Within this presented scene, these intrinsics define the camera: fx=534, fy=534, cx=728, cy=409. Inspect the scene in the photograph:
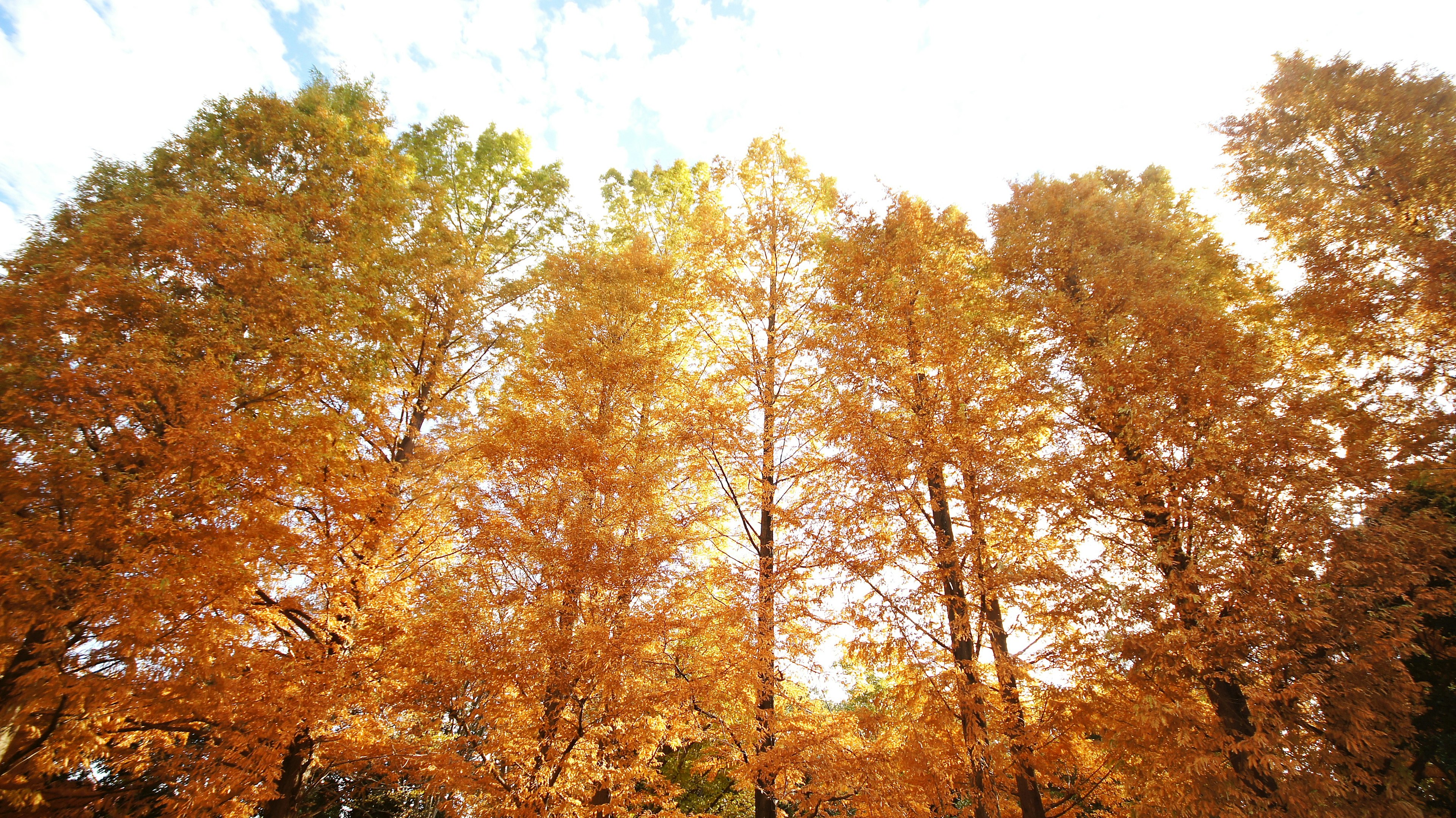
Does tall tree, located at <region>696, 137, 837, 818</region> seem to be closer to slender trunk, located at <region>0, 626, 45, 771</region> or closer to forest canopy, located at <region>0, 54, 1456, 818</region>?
forest canopy, located at <region>0, 54, 1456, 818</region>

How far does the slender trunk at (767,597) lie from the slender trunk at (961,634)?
2.28 metres

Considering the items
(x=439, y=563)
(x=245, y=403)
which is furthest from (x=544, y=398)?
(x=245, y=403)

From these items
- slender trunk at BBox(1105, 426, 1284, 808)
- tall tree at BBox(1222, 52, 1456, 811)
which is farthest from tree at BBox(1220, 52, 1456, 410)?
slender trunk at BBox(1105, 426, 1284, 808)

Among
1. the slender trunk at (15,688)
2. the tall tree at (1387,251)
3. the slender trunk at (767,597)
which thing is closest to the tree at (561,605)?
the slender trunk at (767,597)

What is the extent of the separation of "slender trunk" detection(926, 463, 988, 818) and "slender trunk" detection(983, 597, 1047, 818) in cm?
31

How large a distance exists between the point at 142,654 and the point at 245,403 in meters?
3.07

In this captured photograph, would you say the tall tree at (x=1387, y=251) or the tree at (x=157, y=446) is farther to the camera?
the tall tree at (x=1387, y=251)

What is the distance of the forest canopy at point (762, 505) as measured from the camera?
18.9 ft

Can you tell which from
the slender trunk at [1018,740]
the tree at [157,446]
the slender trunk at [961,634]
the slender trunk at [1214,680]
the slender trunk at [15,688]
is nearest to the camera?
the slender trunk at [15,688]

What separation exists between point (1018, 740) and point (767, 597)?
131 inches

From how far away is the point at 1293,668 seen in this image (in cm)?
579

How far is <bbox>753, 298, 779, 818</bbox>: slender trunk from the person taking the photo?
695cm

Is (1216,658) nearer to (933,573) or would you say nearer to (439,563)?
(933,573)

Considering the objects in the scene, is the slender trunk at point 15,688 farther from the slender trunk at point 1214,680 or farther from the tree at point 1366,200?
the tree at point 1366,200
